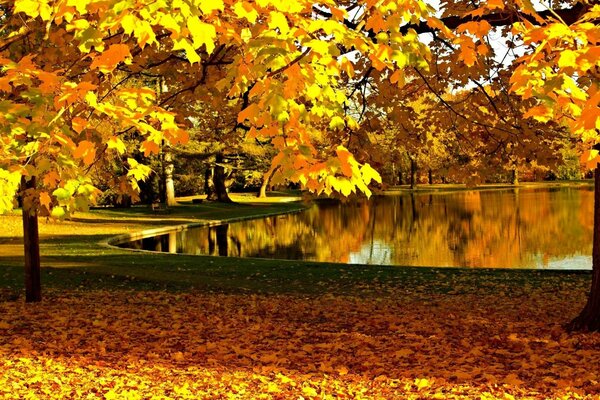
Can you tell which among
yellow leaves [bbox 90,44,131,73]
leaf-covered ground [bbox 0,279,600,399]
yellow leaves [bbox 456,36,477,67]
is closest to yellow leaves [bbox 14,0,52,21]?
yellow leaves [bbox 90,44,131,73]

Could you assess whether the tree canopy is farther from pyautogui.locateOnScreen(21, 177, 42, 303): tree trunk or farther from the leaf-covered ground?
pyautogui.locateOnScreen(21, 177, 42, 303): tree trunk

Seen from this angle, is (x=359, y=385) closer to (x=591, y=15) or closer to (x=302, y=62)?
(x=302, y=62)

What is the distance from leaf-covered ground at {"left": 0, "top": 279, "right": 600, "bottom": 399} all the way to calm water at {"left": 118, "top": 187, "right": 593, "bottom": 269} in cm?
1173

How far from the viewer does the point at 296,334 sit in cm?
905

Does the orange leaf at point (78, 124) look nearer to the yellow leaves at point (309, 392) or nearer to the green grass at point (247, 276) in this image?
the yellow leaves at point (309, 392)

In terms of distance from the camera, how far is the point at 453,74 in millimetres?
11828

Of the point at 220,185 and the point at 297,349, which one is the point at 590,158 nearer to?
the point at 297,349

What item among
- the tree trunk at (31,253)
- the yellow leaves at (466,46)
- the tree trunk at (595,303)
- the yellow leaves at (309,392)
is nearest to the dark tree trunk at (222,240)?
the tree trunk at (31,253)

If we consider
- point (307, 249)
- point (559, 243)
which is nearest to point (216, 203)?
point (307, 249)

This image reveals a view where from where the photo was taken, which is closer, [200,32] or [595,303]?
[200,32]

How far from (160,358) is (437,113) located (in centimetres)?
701

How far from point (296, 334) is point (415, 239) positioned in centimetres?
2089

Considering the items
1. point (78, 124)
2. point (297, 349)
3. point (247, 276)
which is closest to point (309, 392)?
point (297, 349)

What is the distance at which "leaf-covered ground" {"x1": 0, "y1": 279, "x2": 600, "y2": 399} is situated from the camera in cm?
641
